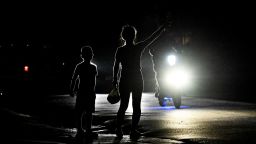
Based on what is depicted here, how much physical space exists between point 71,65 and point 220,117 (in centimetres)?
3869

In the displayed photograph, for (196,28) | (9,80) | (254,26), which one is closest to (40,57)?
(9,80)

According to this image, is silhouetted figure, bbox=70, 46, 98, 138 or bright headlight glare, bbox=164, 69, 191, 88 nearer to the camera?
silhouetted figure, bbox=70, 46, 98, 138

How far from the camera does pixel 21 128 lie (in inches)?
430

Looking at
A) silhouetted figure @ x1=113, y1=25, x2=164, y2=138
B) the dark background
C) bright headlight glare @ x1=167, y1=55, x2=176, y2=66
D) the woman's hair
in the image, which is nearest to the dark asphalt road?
silhouetted figure @ x1=113, y1=25, x2=164, y2=138

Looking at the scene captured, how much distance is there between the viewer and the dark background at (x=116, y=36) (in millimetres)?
41688

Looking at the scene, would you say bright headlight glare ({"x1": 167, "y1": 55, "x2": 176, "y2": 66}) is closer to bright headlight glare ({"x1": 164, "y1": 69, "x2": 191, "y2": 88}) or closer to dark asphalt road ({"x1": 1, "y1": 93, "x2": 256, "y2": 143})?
bright headlight glare ({"x1": 164, "y1": 69, "x2": 191, "y2": 88})

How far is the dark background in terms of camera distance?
41688 millimetres

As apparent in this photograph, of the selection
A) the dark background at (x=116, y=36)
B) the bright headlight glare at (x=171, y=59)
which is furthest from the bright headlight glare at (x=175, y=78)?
the dark background at (x=116, y=36)

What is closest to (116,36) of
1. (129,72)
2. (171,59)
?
(171,59)

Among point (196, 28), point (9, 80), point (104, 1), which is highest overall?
point (104, 1)

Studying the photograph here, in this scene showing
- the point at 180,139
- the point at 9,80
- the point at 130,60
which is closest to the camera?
the point at 180,139

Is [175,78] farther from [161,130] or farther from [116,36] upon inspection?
[116,36]

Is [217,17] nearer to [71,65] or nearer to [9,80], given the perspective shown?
[71,65]

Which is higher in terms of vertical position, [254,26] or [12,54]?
[254,26]
